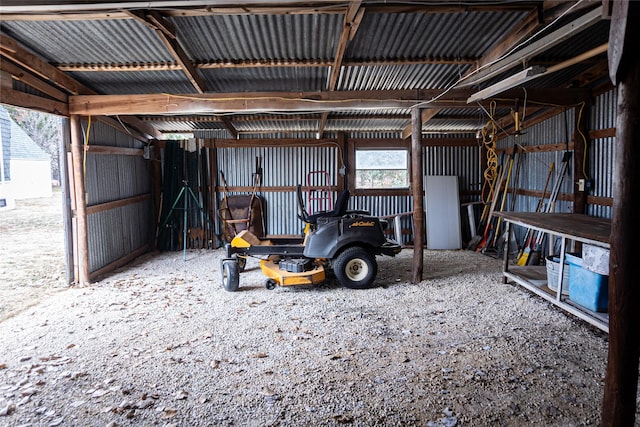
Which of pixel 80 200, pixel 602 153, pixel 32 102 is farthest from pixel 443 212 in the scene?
pixel 32 102

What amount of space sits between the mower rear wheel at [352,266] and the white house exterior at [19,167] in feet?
47.5

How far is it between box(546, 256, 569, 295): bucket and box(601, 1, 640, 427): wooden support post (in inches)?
106

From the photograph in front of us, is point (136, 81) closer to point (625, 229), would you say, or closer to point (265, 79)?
point (265, 79)

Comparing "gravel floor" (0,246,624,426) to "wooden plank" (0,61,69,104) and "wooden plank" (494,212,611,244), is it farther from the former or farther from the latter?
"wooden plank" (0,61,69,104)

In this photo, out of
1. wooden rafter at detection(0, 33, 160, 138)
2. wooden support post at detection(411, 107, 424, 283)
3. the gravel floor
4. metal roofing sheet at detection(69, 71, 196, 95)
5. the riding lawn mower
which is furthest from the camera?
wooden support post at detection(411, 107, 424, 283)

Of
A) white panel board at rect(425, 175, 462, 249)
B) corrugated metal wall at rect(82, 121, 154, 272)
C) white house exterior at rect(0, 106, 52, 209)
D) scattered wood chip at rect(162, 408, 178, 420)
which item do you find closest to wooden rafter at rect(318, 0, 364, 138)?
scattered wood chip at rect(162, 408, 178, 420)

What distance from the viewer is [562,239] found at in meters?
4.59

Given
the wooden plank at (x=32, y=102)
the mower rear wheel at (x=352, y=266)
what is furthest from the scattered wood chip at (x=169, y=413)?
the wooden plank at (x=32, y=102)

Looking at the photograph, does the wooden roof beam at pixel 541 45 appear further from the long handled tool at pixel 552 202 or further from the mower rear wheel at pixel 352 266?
the mower rear wheel at pixel 352 266

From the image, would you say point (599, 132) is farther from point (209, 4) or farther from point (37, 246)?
point (37, 246)

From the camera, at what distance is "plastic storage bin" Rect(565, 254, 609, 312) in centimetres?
414

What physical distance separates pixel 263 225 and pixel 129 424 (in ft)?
22.6

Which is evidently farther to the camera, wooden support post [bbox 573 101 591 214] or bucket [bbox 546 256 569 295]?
wooden support post [bbox 573 101 591 214]

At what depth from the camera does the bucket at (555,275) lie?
480 cm
